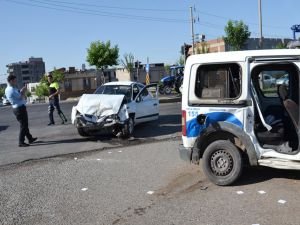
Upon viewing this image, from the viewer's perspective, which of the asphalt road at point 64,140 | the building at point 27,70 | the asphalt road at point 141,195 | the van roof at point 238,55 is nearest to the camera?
the asphalt road at point 141,195

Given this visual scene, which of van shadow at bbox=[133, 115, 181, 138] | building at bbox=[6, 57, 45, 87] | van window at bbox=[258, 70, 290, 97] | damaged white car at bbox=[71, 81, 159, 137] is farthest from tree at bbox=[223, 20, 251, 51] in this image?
building at bbox=[6, 57, 45, 87]

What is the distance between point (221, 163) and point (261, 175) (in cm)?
82

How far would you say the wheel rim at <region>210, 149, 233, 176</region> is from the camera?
6438 mm

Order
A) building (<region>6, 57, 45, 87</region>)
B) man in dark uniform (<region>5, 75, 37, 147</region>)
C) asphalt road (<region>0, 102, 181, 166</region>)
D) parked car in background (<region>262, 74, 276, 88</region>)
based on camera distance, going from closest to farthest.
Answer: parked car in background (<region>262, 74, 276, 88</region>), asphalt road (<region>0, 102, 181, 166</region>), man in dark uniform (<region>5, 75, 37, 147</region>), building (<region>6, 57, 45, 87</region>)

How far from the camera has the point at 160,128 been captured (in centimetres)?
1327

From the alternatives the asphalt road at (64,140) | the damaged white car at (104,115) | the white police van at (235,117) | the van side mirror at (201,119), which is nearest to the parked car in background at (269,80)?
the white police van at (235,117)

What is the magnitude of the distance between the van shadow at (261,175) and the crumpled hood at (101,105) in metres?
4.84

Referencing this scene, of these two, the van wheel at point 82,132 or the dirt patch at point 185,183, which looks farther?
the van wheel at point 82,132

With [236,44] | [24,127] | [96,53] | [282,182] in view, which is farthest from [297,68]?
[96,53]

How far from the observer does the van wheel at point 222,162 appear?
6.36 metres

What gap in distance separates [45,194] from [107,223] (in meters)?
1.76

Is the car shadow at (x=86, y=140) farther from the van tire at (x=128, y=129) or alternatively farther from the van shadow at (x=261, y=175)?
the van shadow at (x=261, y=175)

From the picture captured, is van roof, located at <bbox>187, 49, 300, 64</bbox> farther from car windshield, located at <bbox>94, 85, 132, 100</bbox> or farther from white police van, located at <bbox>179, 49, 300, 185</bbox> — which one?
car windshield, located at <bbox>94, 85, 132, 100</bbox>

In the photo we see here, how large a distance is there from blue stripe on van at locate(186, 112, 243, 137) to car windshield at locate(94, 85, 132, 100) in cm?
601
